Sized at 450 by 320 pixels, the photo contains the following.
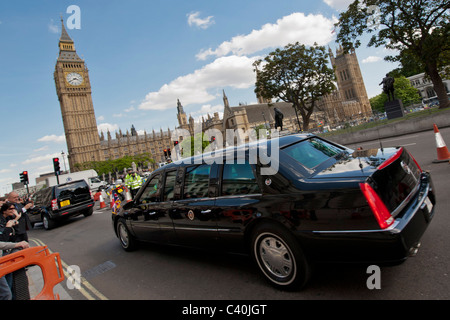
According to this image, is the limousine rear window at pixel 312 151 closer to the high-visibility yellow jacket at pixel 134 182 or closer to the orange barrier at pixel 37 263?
the orange barrier at pixel 37 263

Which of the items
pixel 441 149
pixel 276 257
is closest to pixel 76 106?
pixel 441 149

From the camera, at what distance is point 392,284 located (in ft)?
9.05

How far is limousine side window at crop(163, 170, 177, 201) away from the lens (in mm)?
4430

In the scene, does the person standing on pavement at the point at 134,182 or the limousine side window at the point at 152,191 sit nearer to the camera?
the limousine side window at the point at 152,191

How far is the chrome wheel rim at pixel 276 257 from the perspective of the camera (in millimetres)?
2898

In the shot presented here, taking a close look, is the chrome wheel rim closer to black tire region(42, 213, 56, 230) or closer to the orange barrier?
the orange barrier

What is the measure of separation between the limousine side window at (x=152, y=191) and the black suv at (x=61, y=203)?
8.42 metres

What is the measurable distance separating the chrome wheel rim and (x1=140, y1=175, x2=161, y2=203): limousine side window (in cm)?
237

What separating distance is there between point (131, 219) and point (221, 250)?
2.59 meters

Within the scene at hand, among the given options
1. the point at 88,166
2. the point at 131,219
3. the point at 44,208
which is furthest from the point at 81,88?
the point at 131,219

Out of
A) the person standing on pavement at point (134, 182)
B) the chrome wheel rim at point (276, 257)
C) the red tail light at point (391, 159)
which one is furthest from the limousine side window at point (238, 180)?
the person standing on pavement at point (134, 182)

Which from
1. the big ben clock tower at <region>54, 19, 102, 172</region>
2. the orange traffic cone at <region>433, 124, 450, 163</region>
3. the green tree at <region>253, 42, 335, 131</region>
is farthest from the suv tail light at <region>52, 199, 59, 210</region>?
the big ben clock tower at <region>54, 19, 102, 172</region>

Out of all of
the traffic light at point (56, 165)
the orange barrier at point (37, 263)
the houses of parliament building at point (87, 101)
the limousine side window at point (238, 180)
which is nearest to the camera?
the orange barrier at point (37, 263)
